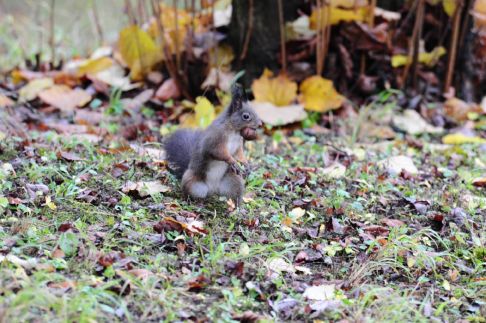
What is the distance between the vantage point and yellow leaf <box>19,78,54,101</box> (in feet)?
19.5

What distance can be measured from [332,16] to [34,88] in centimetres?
272

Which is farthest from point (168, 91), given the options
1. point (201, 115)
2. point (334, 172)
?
point (334, 172)

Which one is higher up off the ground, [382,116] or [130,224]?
[130,224]

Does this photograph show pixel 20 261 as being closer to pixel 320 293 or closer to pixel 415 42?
pixel 320 293

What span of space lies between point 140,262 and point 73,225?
43 cm

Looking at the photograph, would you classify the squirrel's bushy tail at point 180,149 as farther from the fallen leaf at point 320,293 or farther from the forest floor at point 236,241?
the fallen leaf at point 320,293

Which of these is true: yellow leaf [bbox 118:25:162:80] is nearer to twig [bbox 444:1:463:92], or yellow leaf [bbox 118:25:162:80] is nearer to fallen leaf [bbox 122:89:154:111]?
fallen leaf [bbox 122:89:154:111]

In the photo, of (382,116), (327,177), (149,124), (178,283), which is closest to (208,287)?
(178,283)

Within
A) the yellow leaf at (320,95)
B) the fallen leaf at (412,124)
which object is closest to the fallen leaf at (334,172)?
the yellow leaf at (320,95)

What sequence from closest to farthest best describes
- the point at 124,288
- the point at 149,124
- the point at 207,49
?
1. the point at 124,288
2. the point at 149,124
3. the point at 207,49

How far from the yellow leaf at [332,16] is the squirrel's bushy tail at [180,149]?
228cm

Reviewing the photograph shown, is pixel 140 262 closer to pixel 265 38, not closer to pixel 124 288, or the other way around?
pixel 124 288

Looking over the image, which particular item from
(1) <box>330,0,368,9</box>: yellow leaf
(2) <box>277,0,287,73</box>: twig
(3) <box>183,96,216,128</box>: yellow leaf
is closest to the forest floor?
(3) <box>183,96,216,128</box>: yellow leaf

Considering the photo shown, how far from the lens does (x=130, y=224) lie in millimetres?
3391
